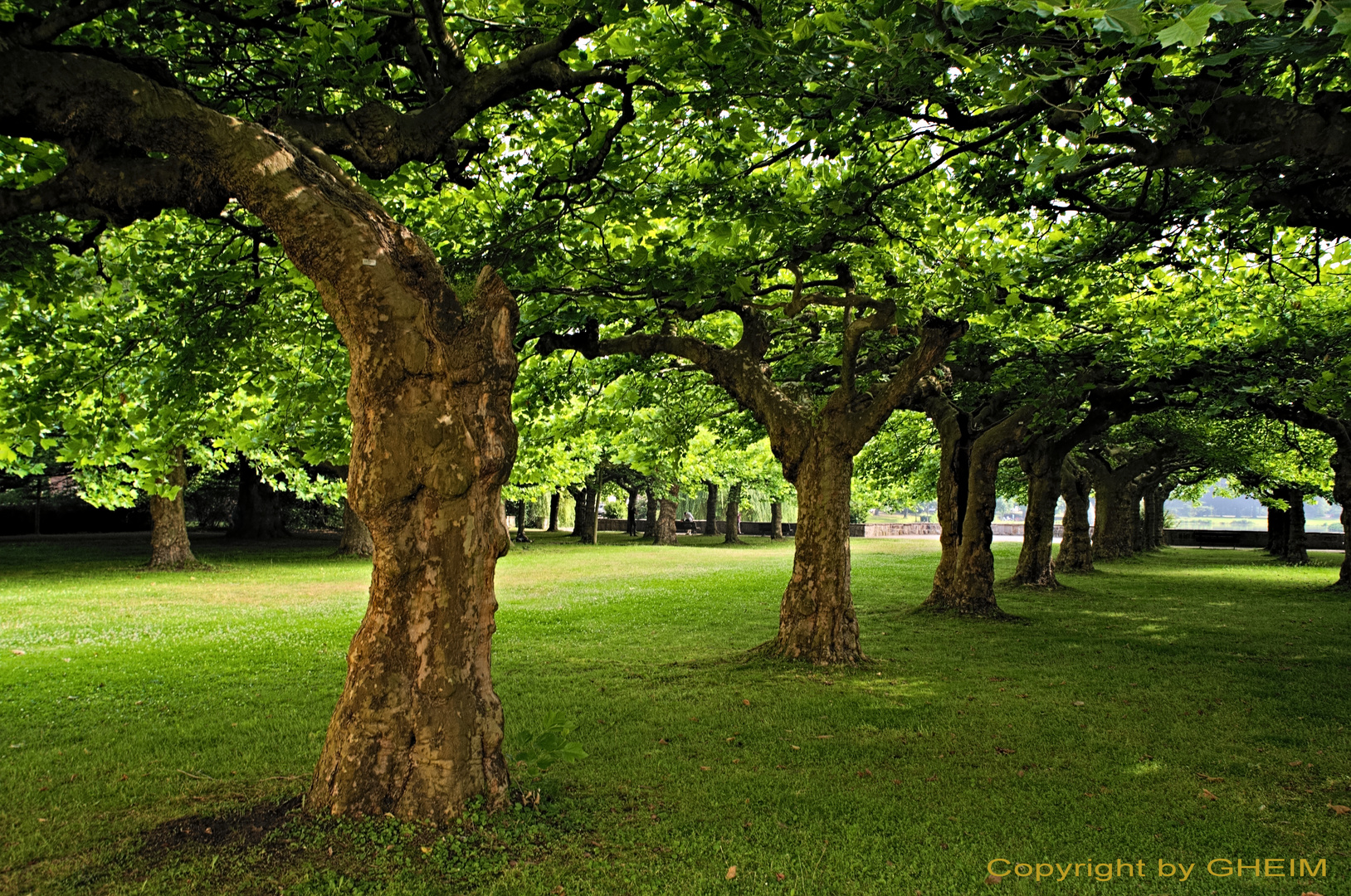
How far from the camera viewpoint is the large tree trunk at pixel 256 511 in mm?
35969

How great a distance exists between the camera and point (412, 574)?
15.8 ft

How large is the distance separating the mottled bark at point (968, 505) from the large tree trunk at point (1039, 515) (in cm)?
462

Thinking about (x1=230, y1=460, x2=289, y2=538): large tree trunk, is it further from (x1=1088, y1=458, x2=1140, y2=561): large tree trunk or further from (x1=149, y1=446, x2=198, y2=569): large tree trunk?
(x1=1088, y1=458, x2=1140, y2=561): large tree trunk

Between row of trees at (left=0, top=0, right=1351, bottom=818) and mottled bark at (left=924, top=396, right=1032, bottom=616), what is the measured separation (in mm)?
1858

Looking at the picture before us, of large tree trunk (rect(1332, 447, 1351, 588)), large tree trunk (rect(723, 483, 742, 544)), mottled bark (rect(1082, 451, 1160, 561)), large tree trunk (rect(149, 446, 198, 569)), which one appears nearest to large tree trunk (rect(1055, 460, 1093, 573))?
mottled bark (rect(1082, 451, 1160, 561))

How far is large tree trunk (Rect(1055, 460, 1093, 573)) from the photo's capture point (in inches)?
1063

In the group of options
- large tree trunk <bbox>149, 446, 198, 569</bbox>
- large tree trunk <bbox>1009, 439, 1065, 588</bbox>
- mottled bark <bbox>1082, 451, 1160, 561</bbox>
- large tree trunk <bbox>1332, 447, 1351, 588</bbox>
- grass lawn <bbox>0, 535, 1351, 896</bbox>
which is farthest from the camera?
mottled bark <bbox>1082, 451, 1160, 561</bbox>

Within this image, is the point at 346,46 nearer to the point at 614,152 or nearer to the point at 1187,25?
the point at 614,152

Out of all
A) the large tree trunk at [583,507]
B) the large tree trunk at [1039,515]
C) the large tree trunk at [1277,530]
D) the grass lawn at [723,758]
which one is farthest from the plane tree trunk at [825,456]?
the large tree trunk at [1277,530]

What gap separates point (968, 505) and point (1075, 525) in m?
13.4

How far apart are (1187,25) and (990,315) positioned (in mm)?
6658

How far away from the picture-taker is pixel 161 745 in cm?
707

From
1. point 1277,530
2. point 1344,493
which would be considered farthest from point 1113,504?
point 1277,530

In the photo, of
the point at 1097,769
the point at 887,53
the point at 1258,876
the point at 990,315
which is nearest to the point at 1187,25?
the point at 887,53
